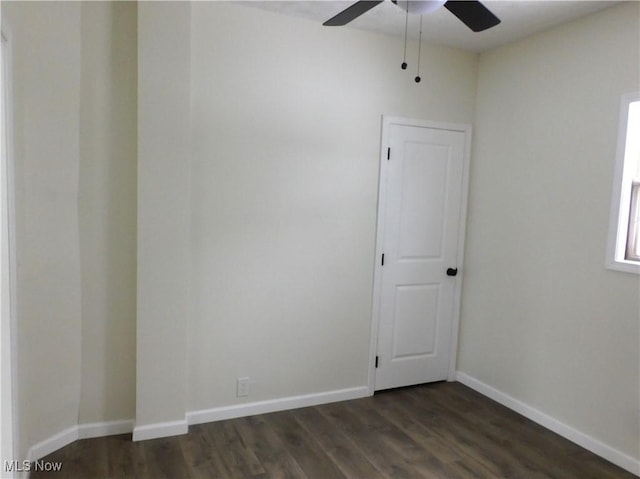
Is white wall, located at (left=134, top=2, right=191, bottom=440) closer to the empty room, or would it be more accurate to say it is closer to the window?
the empty room

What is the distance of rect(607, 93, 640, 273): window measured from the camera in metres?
2.62

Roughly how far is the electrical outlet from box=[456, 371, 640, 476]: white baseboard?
1.89 metres

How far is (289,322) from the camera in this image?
125 inches

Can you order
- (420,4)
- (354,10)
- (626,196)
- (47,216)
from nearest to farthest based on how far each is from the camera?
(420,4) < (354,10) < (47,216) < (626,196)

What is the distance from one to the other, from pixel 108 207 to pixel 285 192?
1131 millimetres

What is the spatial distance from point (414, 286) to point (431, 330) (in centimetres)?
43

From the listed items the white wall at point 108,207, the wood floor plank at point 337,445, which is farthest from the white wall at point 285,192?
the white wall at point 108,207

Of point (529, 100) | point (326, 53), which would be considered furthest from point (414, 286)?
point (326, 53)

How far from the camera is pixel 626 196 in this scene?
2.65 metres

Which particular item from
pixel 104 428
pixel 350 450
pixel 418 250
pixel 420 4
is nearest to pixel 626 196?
pixel 418 250

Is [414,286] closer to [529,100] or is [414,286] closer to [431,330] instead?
[431,330]

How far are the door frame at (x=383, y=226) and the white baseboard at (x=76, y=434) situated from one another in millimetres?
1808

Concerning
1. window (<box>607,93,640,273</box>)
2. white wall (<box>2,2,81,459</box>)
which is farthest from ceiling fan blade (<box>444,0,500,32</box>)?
white wall (<box>2,2,81,459</box>)

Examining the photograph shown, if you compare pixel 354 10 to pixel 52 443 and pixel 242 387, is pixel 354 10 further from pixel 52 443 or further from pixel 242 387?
pixel 52 443
